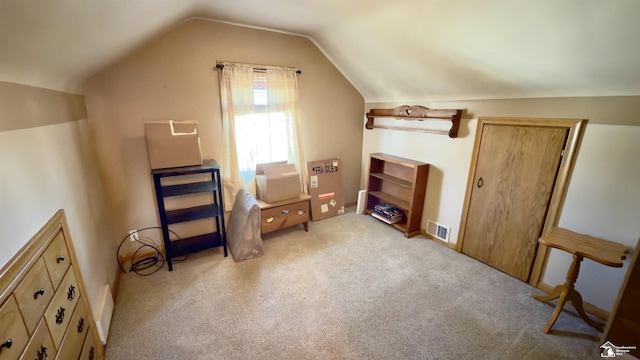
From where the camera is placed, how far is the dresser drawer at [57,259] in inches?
44.8

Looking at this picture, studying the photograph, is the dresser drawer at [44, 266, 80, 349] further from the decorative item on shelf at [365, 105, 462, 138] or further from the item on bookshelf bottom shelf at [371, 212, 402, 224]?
the decorative item on shelf at [365, 105, 462, 138]

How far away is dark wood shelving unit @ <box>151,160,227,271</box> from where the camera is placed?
7.41 feet

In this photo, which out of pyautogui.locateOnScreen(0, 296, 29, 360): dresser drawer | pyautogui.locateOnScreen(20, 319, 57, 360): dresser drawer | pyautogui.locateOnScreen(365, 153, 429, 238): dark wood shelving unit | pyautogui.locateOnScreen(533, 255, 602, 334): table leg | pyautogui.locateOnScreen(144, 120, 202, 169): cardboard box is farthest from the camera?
pyautogui.locateOnScreen(365, 153, 429, 238): dark wood shelving unit

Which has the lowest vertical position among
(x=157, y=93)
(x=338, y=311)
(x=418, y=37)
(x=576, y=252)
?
(x=338, y=311)

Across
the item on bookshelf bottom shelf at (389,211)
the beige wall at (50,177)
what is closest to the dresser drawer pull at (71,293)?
the beige wall at (50,177)

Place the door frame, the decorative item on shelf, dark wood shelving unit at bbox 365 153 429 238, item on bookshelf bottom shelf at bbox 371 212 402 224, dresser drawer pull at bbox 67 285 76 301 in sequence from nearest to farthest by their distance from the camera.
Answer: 1. dresser drawer pull at bbox 67 285 76 301
2. the door frame
3. the decorative item on shelf
4. dark wood shelving unit at bbox 365 153 429 238
5. item on bookshelf bottom shelf at bbox 371 212 402 224

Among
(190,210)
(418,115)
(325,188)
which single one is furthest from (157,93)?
(418,115)

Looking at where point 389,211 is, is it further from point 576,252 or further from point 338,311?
point 576,252

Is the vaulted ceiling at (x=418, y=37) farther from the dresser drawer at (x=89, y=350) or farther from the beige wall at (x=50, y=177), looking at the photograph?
the dresser drawer at (x=89, y=350)

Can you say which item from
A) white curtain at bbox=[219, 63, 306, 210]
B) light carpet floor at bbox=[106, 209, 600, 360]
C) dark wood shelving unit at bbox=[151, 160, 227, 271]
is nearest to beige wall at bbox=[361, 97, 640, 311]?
light carpet floor at bbox=[106, 209, 600, 360]

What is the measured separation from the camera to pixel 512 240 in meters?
2.37

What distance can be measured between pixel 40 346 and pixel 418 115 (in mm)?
3292

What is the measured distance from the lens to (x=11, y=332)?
2.72 feet

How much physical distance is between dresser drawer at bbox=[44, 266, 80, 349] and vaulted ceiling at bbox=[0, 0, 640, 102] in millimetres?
965
